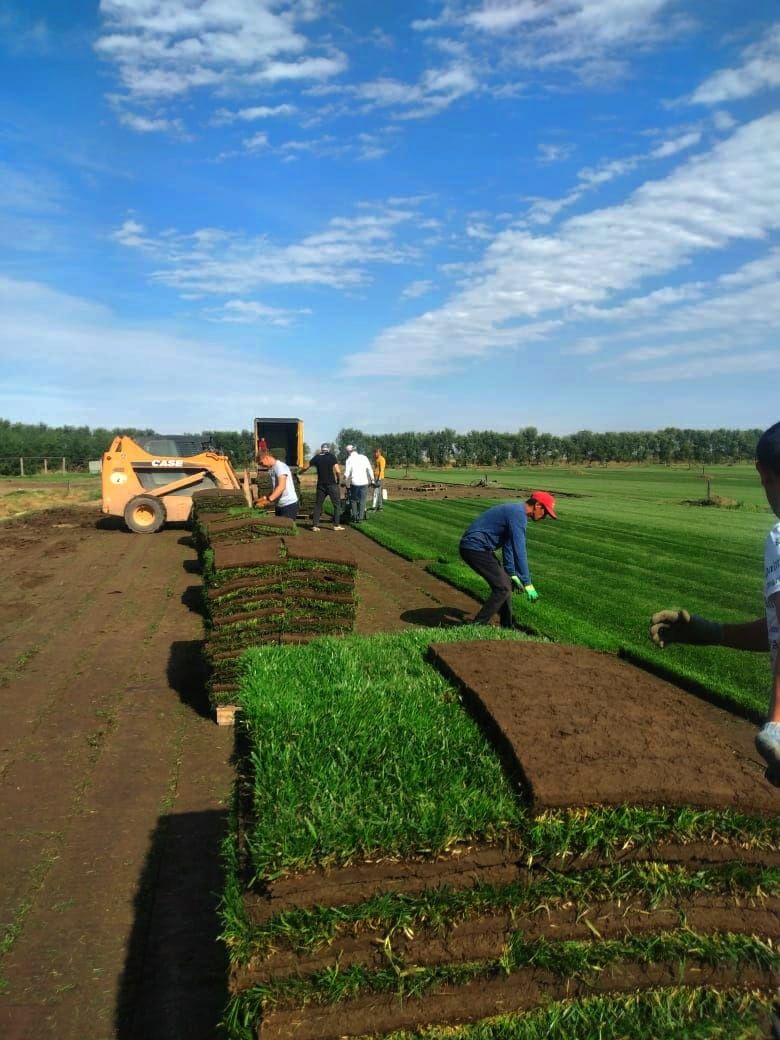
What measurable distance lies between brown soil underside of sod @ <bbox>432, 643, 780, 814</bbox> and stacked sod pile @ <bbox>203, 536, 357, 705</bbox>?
299 centimetres

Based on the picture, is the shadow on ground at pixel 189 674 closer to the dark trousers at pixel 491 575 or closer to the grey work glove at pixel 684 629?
the dark trousers at pixel 491 575

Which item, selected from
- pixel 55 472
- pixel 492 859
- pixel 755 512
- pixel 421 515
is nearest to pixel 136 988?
pixel 492 859

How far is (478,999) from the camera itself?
2.30m

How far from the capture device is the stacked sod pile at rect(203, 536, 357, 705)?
21.4 feet

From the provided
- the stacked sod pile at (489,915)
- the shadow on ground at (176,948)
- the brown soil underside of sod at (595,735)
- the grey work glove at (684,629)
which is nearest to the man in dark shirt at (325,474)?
the shadow on ground at (176,948)

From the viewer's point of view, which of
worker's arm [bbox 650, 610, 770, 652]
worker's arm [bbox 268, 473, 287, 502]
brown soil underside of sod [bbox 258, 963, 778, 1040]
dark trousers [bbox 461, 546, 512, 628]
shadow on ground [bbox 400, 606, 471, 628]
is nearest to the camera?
brown soil underside of sod [bbox 258, 963, 778, 1040]

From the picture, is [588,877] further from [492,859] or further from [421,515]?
[421,515]

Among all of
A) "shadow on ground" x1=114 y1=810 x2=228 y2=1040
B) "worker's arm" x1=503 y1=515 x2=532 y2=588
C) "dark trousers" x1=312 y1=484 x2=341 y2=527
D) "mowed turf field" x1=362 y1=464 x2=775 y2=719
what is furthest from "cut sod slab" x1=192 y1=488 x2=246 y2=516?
"shadow on ground" x1=114 y1=810 x2=228 y2=1040

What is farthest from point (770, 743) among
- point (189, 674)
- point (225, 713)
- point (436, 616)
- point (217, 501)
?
point (217, 501)

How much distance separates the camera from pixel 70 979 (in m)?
3.40

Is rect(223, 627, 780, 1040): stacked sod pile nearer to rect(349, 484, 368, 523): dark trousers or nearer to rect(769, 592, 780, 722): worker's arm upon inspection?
rect(769, 592, 780, 722): worker's arm

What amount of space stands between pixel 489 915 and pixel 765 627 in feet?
5.15

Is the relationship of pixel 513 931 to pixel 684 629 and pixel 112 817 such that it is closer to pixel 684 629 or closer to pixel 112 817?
pixel 684 629

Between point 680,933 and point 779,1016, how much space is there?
32 cm
